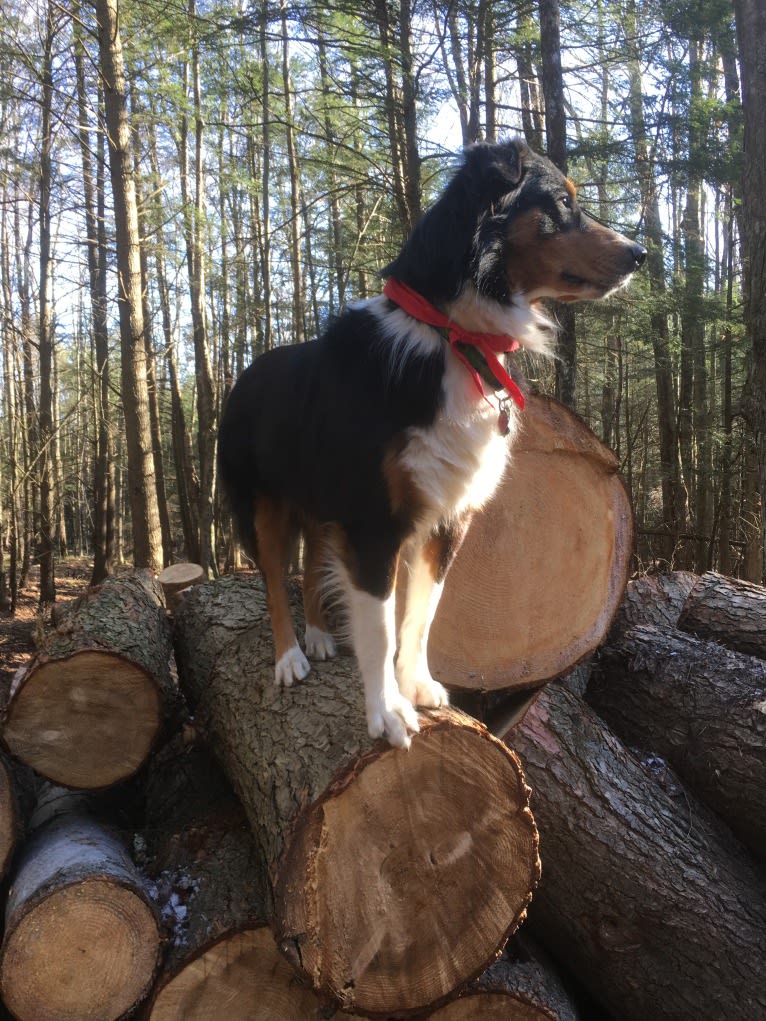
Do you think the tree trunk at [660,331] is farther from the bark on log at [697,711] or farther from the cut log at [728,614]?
the bark on log at [697,711]

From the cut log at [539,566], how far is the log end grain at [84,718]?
4.16ft

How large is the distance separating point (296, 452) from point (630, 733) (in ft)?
7.27

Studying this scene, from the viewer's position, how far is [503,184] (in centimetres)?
244

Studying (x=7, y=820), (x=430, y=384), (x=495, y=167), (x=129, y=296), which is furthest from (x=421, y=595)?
(x=129, y=296)

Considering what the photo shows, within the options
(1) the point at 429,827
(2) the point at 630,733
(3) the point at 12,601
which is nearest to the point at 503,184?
(1) the point at 429,827

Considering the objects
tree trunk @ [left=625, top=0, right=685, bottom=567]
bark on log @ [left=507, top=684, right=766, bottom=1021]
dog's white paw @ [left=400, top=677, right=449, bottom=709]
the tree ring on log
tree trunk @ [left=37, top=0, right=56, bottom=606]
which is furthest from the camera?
tree trunk @ [left=37, top=0, right=56, bottom=606]

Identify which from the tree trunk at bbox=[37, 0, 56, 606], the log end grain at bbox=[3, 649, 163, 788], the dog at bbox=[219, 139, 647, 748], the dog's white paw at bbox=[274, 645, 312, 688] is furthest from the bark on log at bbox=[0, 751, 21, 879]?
the tree trunk at bbox=[37, 0, 56, 606]

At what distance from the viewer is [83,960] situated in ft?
8.04

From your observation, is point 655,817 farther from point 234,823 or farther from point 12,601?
point 12,601

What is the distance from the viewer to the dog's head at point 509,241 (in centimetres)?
243

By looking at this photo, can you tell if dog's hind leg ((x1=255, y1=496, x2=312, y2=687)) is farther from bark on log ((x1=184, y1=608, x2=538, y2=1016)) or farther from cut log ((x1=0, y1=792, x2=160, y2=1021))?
cut log ((x1=0, y1=792, x2=160, y2=1021))

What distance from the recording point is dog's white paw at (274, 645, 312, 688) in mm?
2902

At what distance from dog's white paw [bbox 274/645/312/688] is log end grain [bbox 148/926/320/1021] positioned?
85 centimetres

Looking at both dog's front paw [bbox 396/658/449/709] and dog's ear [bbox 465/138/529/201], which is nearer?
dog's ear [bbox 465/138/529/201]
